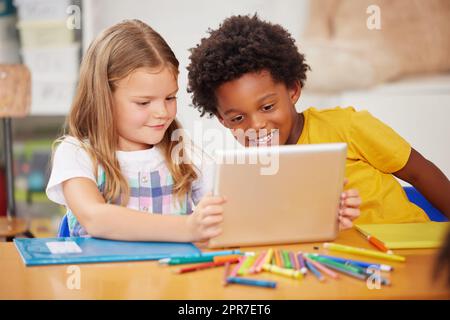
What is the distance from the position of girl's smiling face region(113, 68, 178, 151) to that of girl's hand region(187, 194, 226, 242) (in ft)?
1.31

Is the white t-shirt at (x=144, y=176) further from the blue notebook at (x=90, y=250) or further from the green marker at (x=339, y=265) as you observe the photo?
the green marker at (x=339, y=265)

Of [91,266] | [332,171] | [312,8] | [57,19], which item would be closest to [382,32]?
[312,8]

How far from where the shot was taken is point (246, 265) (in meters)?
1.05

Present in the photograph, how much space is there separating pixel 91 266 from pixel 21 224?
2145 mm

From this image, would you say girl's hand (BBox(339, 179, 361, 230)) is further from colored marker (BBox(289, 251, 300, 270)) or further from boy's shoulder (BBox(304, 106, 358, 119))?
boy's shoulder (BBox(304, 106, 358, 119))

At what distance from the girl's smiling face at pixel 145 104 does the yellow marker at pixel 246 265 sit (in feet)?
1.75

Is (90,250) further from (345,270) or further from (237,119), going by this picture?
(237,119)

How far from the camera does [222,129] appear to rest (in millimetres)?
A: 3430

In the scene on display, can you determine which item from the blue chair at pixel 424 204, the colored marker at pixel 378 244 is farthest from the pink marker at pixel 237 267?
the blue chair at pixel 424 204

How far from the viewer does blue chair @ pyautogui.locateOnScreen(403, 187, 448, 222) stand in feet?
5.12

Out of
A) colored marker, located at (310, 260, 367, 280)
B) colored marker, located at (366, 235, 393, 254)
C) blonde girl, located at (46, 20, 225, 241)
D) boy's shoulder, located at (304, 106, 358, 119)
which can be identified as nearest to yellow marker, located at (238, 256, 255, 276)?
colored marker, located at (310, 260, 367, 280)

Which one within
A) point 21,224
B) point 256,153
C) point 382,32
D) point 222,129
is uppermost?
point 382,32
